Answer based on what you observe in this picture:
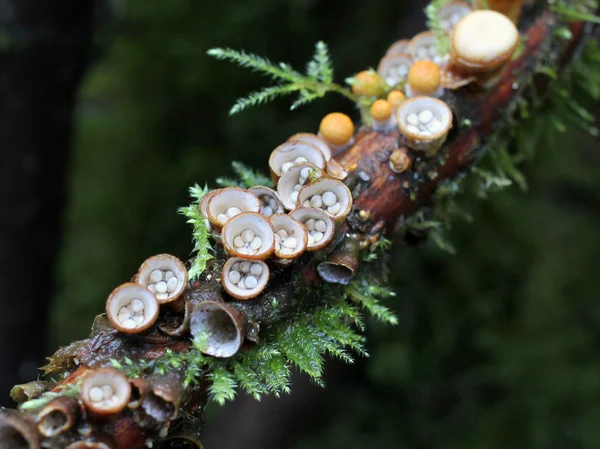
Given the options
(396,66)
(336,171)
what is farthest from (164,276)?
(396,66)

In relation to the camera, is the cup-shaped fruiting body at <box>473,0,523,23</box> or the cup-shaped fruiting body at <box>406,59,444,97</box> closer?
the cup-shaped fruiting body at <box>406,59,444,97</box>

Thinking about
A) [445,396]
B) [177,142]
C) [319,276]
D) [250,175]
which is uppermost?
[177,142]

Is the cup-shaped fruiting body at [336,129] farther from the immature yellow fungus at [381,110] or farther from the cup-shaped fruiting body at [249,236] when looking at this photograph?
the cup-shaped fruiting body at [249,236]

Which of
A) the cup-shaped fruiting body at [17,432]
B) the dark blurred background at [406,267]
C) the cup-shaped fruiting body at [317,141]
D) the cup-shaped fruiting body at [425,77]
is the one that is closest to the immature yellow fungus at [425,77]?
the cup-shaped fruiting body at [425,77]

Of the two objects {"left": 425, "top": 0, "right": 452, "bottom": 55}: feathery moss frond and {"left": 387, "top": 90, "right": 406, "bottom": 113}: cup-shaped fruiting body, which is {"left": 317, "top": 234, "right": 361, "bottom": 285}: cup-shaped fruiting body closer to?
{"left": 387, "top": 90, "right": 406, "bottom": 113}: cup-shaped fruiting body

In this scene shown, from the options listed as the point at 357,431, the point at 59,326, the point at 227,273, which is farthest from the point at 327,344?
the point at 59,326

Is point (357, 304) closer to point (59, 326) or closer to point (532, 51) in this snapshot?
point (532, 51)

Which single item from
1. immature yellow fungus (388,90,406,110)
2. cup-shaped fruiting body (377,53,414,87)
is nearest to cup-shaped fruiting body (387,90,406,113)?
immature yellow fungus (388,90,406,110)
